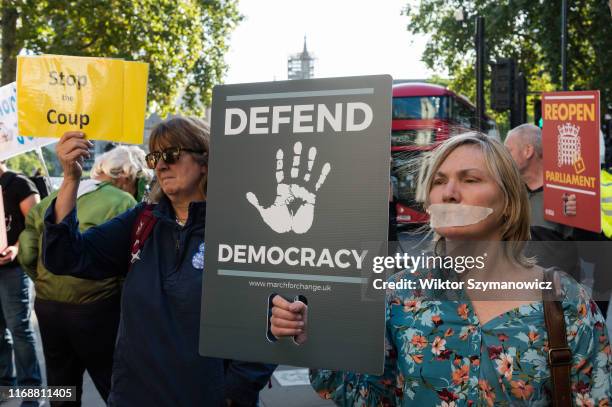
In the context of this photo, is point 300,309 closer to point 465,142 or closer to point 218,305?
point 218,305

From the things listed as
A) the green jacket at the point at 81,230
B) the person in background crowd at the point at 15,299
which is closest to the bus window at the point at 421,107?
the person in background crowd at the point at 15,299

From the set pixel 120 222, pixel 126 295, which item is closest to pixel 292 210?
pixel 126 295

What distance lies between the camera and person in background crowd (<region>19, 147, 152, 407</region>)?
355cm

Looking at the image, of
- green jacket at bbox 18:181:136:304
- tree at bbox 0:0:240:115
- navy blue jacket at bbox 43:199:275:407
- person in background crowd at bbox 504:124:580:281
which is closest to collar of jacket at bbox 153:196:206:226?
navy blue jacket at bbox 43:199:275:407

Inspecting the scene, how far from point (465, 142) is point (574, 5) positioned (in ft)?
79.7

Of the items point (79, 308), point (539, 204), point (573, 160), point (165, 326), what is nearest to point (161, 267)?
point (165, 326)

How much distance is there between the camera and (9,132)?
4605mm

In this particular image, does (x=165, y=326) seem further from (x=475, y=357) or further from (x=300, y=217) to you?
(x=475, y=357)

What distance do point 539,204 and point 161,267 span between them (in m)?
2.45

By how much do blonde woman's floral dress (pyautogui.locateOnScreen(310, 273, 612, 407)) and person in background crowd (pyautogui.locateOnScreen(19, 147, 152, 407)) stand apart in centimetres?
198

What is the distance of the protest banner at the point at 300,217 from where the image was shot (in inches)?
64.6

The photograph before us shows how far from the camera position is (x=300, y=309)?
1679 mm

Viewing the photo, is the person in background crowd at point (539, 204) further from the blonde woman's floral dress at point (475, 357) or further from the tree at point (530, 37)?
the tree at point (530, 37)

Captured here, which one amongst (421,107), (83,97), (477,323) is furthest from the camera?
(421,107)
